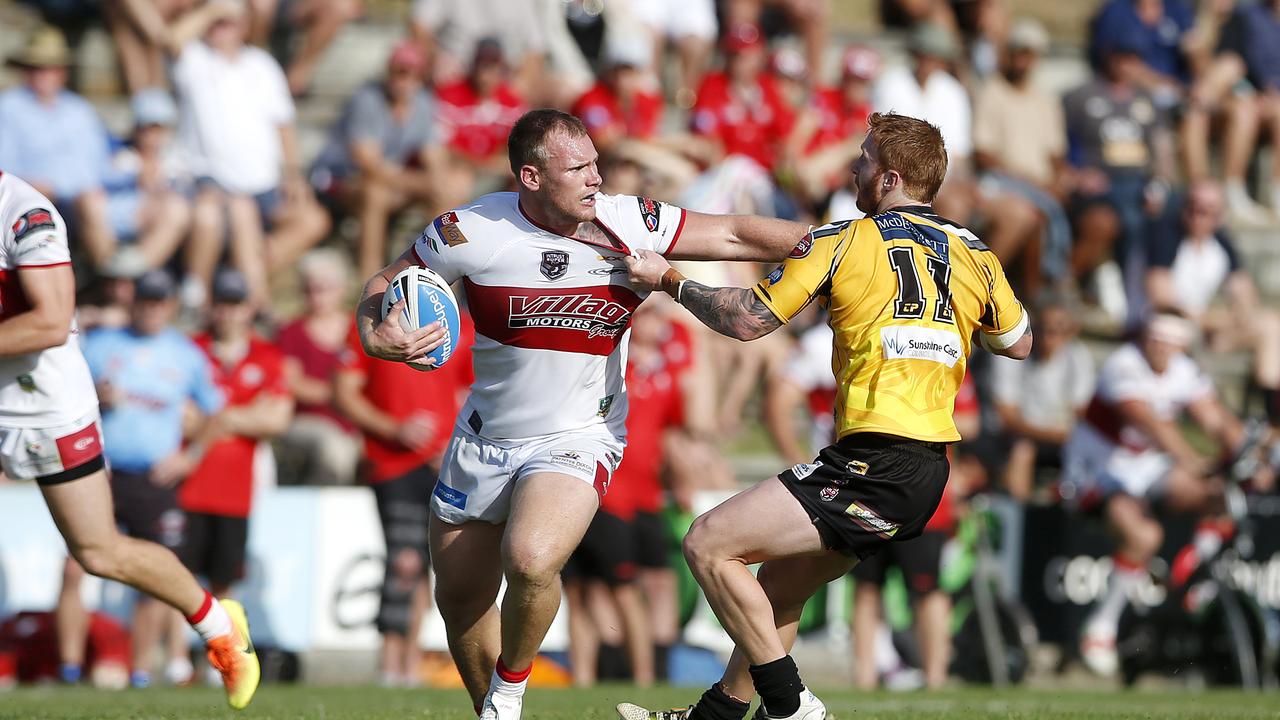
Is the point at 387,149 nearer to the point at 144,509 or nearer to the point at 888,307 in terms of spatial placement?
the point at 144,509

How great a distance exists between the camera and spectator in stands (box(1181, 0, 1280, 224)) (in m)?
16.8

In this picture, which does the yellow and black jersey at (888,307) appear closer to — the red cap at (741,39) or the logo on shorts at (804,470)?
the logo on shorts at (804,470)

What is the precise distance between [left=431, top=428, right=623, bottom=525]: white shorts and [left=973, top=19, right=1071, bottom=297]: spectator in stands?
907 cm

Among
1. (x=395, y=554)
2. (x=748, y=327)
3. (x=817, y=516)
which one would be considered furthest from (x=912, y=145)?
(x=395, y=554)

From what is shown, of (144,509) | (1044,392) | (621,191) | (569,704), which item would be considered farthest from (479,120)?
(569,704)

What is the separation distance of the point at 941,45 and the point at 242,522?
8.00 metres

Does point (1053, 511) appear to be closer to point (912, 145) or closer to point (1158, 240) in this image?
point (1158, 240)

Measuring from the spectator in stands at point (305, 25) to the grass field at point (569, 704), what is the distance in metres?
6.55

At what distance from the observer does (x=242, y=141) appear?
13586 millimetres

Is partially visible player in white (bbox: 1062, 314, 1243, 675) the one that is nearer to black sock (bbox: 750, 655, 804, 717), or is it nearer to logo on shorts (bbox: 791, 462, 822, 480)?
logo on shorts (bbox: 791, 462, 822, 480)

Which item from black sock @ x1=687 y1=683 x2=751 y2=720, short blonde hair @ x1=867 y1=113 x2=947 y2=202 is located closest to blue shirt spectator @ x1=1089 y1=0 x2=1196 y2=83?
short blonde hair @ x1=867 y1=113 x2=947 y2=202

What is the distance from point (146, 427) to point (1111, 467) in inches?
279

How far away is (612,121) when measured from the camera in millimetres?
13727

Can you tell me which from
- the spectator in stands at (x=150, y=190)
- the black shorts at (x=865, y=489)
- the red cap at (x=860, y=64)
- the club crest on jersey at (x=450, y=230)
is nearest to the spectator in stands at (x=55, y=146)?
the spectator in stands at (x=150, y=190)
